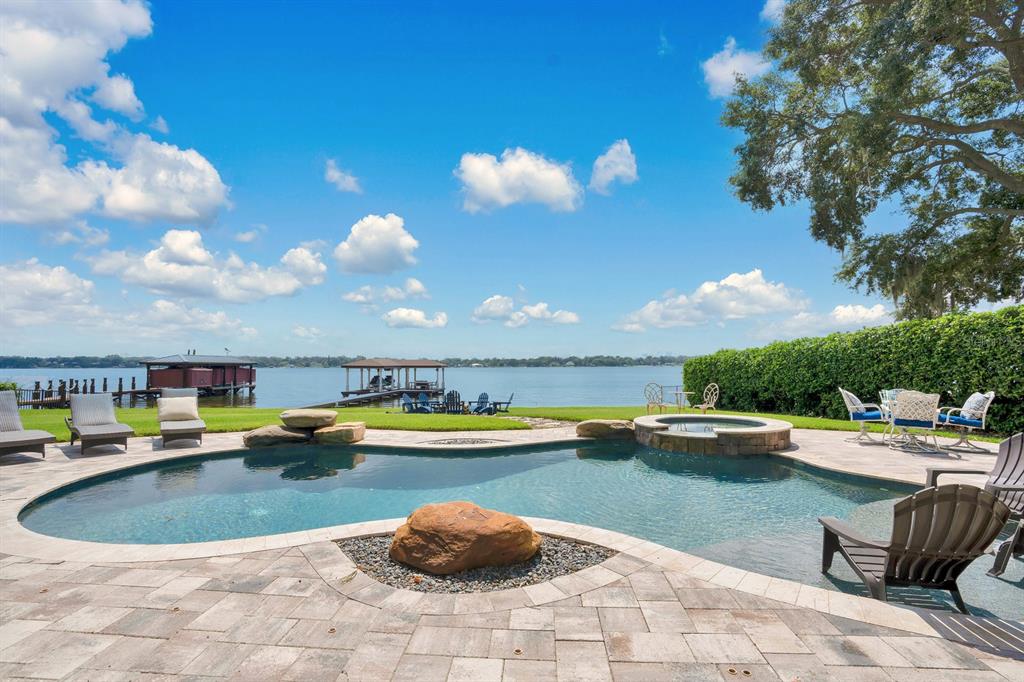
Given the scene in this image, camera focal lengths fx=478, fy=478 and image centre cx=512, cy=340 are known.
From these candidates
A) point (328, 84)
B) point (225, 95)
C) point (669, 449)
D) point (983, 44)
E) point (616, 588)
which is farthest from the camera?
point (328, 84)

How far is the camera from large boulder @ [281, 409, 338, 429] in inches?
406

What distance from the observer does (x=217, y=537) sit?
529 centimetres

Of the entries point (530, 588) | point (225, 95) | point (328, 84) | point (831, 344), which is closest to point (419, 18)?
point (328, 84)

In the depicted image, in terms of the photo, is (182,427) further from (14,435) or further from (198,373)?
(198,373)

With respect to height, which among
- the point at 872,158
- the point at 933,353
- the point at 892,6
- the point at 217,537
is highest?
the point at 892,6

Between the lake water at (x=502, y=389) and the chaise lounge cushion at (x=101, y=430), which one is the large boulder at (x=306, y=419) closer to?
the chaise lounge cushion at (x=101, y=430)

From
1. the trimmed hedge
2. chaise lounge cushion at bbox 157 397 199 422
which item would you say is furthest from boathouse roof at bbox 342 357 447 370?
chaise lounge cushion at bbox 157 397 199 422

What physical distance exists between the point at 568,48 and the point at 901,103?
8.13 metres

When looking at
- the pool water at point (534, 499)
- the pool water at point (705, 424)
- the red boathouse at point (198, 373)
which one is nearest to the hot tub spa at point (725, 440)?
the pool water at point (534, 499)

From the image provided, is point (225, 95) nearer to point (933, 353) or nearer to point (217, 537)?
point (217, 537)

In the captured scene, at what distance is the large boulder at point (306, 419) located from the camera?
1030cm

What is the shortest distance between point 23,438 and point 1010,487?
13.7 m

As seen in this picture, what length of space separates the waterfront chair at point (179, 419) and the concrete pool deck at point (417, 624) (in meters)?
5.82

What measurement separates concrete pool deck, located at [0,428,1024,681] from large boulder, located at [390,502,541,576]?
46cm
